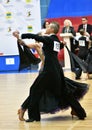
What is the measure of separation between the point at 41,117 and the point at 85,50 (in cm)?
832

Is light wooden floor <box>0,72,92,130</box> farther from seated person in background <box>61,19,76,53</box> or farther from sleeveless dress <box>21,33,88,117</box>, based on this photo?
seated person in background <box>61,19,76,53</box>

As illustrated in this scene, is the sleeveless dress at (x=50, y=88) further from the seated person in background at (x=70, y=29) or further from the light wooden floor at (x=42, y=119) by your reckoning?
the seated person in background at (x=70, y=29)

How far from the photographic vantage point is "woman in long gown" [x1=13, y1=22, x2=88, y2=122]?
7891 mm

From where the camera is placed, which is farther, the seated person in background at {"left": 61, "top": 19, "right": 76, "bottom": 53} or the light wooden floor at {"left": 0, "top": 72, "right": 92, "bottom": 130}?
the seated person in background at {"left": 61, "top": 19, "right": 76, "bottom": 53}

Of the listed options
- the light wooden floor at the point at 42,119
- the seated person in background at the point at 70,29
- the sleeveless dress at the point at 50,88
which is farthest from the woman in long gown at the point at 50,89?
the seated person in background at the point at 70,29

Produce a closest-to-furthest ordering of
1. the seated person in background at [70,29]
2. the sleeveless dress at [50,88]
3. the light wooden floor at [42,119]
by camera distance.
→ the light wooden floor at [42,119]
the sleeveless dress at [50,88]
the seated person in background at [70,29]

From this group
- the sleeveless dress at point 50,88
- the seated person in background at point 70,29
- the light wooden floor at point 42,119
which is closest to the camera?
the light wooden floor at point 42,119

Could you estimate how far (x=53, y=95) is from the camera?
804 cm

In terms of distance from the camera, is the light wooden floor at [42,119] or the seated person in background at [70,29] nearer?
the light wooden floor at [42,119]

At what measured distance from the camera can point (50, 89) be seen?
26.2ft

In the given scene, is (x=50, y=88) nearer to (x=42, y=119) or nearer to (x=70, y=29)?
(x=42, y=119)

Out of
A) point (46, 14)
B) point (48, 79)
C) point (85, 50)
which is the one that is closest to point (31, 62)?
point (48, 79)

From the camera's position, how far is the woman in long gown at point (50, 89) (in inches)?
311

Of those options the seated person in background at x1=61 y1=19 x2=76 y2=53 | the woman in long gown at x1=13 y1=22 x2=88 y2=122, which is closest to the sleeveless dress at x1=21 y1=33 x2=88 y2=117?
the woman in long gown at x1=13 y1=22 x2=88 y2=122
